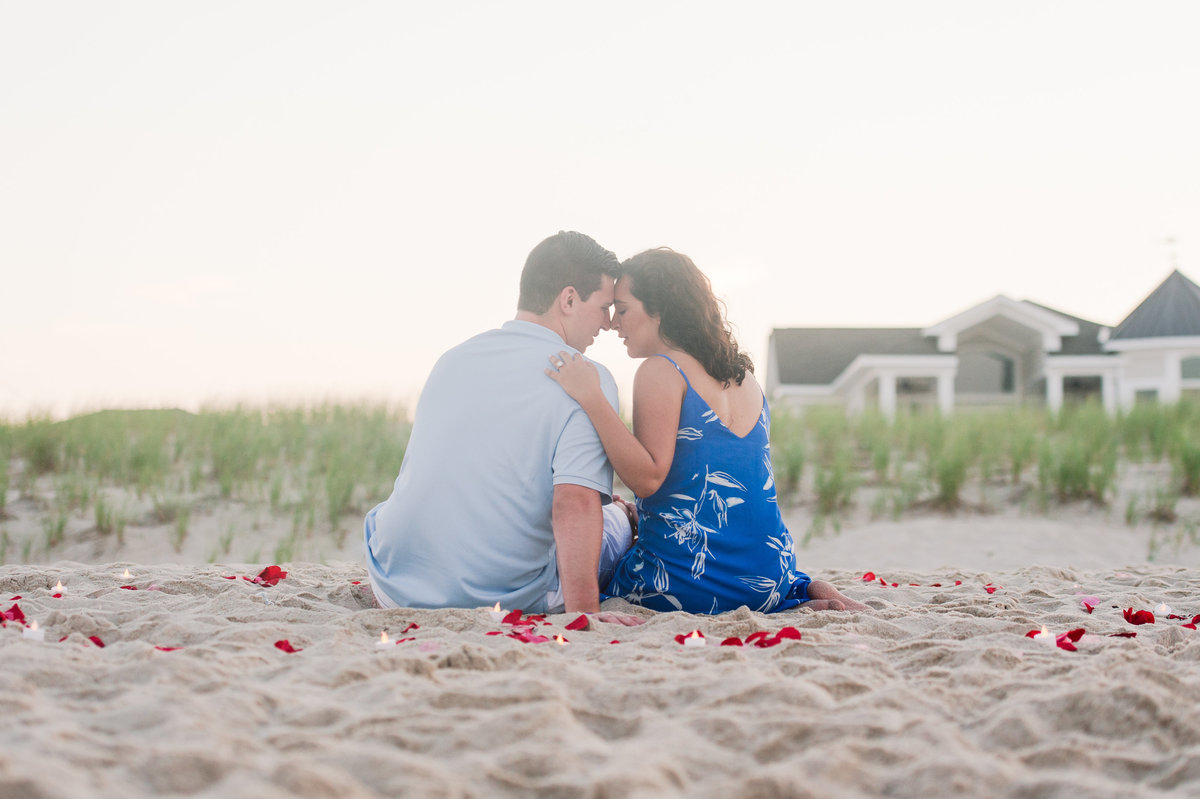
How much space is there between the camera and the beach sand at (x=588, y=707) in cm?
149

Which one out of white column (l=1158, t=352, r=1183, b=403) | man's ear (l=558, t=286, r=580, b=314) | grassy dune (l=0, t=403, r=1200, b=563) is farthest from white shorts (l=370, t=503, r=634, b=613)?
white column (l=1158, t=352, r=1183, b=403)

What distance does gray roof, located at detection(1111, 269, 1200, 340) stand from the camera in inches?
672

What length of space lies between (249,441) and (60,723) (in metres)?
7.79

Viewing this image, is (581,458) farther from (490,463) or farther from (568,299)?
(568,299)

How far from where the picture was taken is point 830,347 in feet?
66.9

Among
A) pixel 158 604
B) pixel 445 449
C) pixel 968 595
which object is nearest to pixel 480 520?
pixel 445 449

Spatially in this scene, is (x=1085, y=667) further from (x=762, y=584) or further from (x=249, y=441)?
(x=249, y=441)

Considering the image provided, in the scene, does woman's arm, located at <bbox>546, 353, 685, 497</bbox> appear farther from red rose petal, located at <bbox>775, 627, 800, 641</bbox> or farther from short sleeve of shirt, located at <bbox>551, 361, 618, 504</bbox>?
red rose petal, located at <bbox>775, 627, 800, 641</bbox>

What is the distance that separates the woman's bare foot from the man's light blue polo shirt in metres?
1.01

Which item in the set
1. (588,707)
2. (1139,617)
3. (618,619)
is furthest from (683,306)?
(1139,617)

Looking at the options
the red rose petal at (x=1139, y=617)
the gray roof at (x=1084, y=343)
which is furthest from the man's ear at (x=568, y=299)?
the gray roof at (x=1084, y=343)

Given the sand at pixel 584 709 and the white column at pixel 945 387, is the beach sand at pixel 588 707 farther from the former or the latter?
the white column at pixel 945 387

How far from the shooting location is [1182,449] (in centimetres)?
816

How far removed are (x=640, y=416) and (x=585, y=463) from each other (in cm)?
33
